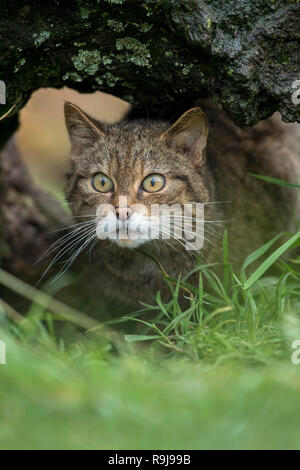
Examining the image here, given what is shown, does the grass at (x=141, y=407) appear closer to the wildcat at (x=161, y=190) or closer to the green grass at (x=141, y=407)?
the green grass at (x=141, y=407)

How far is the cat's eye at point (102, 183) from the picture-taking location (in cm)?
314

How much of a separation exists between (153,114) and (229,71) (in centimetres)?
111

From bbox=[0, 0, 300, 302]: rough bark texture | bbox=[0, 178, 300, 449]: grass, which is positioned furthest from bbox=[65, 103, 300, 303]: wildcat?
bbox=[0, 178, 300, 449]: grass

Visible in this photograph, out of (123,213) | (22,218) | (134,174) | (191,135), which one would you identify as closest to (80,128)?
(134,174)

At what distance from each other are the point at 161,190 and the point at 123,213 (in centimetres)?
36

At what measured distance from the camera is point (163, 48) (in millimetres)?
3004

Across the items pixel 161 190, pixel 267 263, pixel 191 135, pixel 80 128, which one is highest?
pixel 80 128

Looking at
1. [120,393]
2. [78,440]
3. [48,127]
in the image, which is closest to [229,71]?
[120,393]

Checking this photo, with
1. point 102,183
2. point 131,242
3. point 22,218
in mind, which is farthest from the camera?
point 22,218

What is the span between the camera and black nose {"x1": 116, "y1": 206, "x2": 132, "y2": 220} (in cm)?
280

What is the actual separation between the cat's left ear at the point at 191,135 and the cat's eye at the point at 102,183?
414 millimetres

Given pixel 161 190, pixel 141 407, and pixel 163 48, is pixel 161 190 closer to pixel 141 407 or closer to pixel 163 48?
pixel 163 48

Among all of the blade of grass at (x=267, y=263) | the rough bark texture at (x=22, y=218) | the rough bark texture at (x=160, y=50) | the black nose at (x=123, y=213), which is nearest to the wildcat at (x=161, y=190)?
the black nose at (x=123, y=213)
